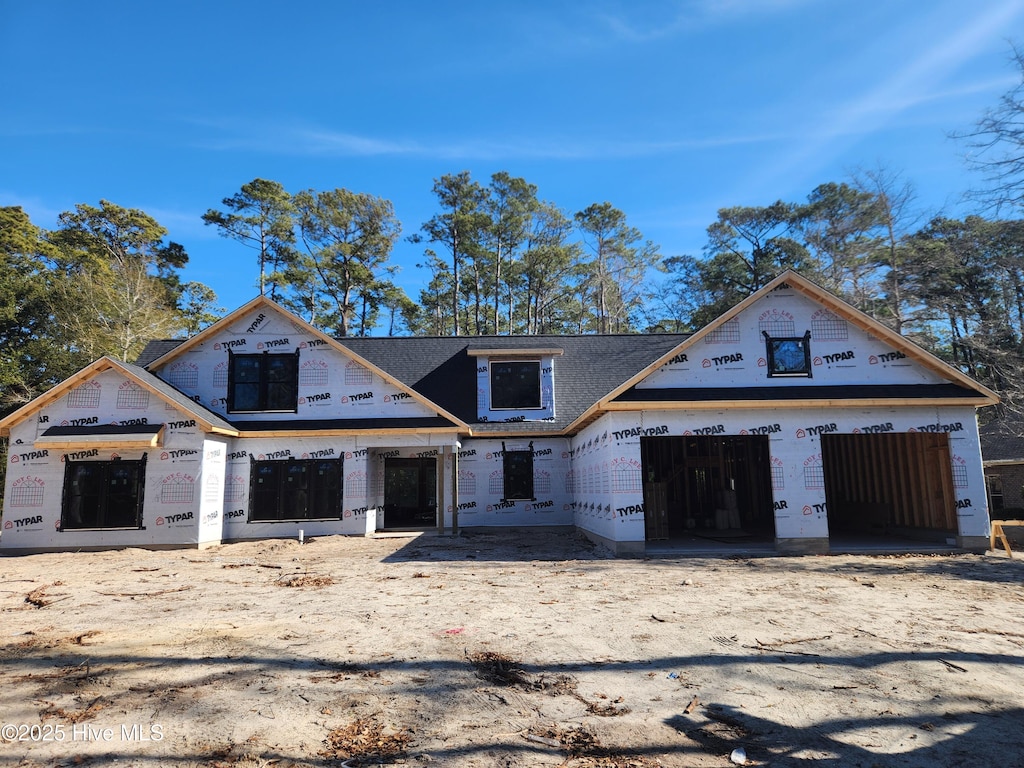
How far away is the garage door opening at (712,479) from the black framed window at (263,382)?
412 inches

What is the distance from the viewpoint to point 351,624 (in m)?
6.85

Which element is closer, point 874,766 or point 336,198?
point 874,766

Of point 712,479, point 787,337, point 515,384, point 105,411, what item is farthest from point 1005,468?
point 105,411

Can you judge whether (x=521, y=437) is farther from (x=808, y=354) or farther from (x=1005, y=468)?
(x=1005, y=468)

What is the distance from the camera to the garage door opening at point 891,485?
13.6m

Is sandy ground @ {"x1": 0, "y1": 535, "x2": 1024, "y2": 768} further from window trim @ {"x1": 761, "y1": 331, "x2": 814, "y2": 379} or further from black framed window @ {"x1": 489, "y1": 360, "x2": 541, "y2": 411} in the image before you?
black framed window @ {"x1": 489, "y1": 360, "x2": 541, "y2": 411}

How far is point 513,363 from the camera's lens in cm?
1853

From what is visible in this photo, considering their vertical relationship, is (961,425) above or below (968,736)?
above

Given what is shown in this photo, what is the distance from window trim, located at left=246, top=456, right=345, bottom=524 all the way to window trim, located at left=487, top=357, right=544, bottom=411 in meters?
4.92

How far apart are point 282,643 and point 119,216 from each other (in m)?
40.8

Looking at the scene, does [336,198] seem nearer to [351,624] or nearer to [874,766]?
[351,624]

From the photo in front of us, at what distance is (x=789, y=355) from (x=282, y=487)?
1339cm

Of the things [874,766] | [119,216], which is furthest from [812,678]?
[119,216]

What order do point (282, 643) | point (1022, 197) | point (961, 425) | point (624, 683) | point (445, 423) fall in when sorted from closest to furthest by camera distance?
point (624, 683)
point (282, 643)
point (961, 425)
point (1022, 197)
point (445, 423)
